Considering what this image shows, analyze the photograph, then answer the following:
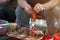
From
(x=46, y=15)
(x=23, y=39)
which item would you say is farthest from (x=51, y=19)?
(x=23, y=39)

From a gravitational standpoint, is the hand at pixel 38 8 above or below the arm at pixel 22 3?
below

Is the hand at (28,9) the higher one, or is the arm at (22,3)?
the arm at (22,3)

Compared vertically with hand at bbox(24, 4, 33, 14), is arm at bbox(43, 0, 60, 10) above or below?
above

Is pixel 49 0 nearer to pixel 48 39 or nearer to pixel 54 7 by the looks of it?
pixel 54 7

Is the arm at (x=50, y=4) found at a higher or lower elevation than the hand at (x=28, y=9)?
higher

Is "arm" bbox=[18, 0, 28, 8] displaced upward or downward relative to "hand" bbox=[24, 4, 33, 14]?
upward

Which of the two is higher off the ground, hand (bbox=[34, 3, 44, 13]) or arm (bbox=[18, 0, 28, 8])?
arm (bbox=[18, 0, 28, 8])

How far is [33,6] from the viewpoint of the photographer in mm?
541

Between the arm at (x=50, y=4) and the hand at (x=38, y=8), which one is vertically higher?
the arm at (x=50, y=4)

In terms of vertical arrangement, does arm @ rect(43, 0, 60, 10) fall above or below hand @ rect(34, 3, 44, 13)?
above

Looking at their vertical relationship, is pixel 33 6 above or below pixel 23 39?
above

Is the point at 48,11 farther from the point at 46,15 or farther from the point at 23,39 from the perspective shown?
the point at 23,39

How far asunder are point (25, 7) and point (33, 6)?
28 mm

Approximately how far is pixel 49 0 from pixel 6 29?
0.18m
